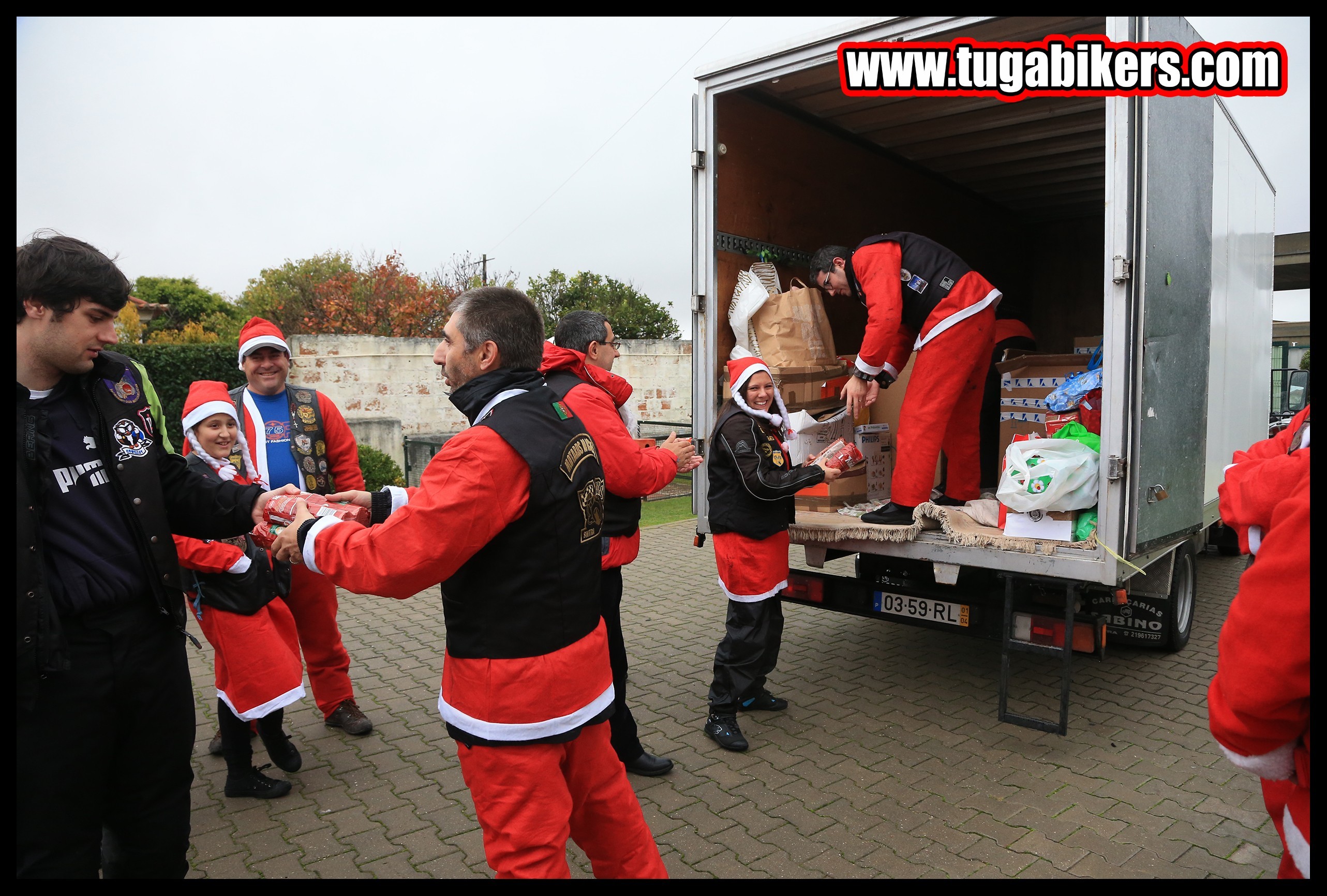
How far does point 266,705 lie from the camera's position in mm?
3252

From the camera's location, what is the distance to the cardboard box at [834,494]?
4.65 metres

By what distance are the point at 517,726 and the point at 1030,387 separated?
152 inches

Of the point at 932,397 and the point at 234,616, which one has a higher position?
the point at 932,397

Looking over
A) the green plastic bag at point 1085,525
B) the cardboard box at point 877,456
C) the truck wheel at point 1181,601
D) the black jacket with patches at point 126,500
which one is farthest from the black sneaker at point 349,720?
the truck wheel at point 1181,601

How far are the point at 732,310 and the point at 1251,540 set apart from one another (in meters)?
3.15

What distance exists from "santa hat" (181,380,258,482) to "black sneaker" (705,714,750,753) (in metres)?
2.29

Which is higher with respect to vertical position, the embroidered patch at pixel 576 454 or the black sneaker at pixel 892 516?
the embroidered patch at pixel 576 454

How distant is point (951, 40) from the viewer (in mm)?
3867

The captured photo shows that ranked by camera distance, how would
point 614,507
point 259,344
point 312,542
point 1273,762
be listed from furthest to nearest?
point 259,344, point 614,507, point 312,542, point 1273,762

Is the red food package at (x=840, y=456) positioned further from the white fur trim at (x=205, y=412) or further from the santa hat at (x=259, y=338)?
the white fur trim at (x=205, y=412)

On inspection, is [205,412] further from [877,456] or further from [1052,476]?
[877,456]

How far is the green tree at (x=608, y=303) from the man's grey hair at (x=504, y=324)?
70.6ft

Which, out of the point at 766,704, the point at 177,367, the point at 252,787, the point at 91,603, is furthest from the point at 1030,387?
the point at 177,367
